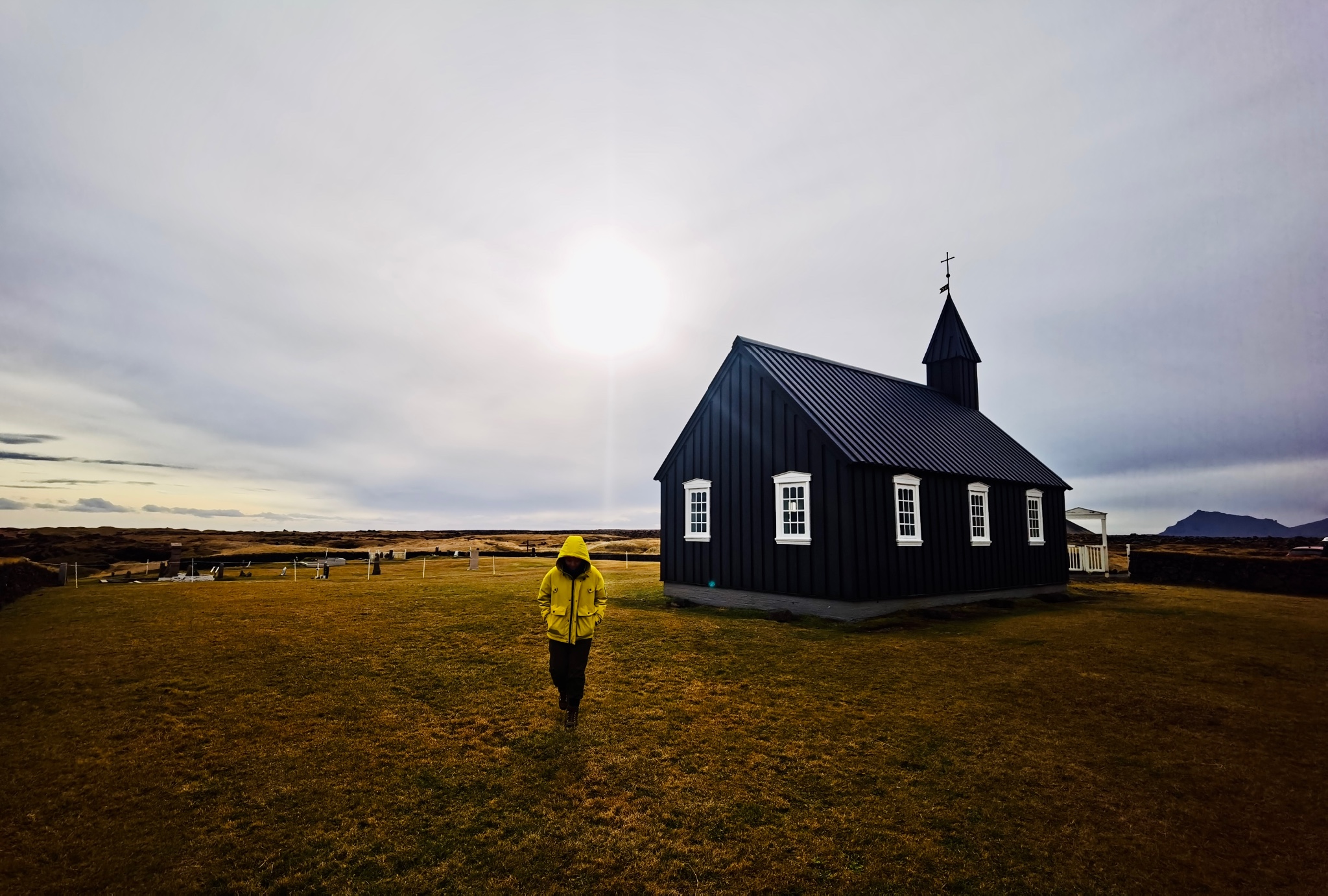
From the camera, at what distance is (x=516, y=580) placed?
27109 mm

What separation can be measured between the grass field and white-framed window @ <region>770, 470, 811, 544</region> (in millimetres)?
4261

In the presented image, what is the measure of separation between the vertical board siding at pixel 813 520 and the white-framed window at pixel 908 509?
0.28 meters

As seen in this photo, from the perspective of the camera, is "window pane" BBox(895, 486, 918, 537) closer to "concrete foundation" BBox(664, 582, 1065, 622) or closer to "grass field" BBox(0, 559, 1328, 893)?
"concrete foundation" BBox(664, 582, 1065, 622)

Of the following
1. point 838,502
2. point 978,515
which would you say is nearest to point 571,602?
point 838,502

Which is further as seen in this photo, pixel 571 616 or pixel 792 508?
pixel 792 508

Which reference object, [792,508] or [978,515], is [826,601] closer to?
[792,508]

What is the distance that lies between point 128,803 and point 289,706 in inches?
117

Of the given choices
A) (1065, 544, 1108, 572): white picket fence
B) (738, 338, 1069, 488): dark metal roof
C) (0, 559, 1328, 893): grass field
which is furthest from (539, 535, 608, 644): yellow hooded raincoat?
(1065, 544, 1108, 572): white picket fence

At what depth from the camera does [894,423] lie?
72.4ft

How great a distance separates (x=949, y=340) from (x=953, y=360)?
99 cm

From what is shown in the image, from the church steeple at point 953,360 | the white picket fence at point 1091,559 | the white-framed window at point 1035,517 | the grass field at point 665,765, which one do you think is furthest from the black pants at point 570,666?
the white picket fence at point 1091,559

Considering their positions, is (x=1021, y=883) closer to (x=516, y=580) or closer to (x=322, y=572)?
(x=516, y=580)

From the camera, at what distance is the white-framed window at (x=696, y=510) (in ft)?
70.2

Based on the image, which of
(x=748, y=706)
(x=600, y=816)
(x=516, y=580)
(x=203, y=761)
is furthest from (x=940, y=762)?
(x=516, y=580)
